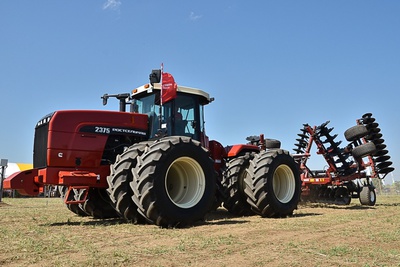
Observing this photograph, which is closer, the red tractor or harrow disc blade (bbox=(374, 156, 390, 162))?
the red tractor

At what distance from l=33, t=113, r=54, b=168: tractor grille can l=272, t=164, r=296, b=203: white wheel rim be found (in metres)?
5.39

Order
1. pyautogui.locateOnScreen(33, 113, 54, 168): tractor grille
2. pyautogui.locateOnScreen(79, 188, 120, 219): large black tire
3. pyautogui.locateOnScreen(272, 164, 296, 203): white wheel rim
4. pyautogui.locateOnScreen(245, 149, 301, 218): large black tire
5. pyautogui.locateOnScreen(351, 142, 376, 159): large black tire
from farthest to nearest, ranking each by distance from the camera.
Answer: pyautogui.locateOnScreen(351, 142, 376, 159): large black tire
pyautogui.locateOnScreen(272, 164, 296, 203): white wheel rim
pyautogui.locateOnScreen(245, 149, 301, 218): large black tire
pyautogui.locateOnScreen(79, 188, 120, 219): large black tire
pyautogui.locateOnScreen(33, 113, 54, 168): tractor grille

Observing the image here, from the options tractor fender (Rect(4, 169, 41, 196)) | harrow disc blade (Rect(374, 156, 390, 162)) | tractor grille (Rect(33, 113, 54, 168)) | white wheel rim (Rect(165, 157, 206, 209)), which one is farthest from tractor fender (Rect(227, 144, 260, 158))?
harrow disc blade (Rect(374, 156, 390, 162))

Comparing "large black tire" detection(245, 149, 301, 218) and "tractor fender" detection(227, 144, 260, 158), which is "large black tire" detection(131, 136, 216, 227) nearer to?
"large black tire" detection(245, 149, 301, 218)

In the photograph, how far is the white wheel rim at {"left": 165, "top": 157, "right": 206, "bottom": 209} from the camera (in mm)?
6953

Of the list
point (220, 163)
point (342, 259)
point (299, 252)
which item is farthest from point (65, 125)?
point (342, 259)

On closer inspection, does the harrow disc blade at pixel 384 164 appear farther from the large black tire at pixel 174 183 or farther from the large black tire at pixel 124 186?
the large black tire at pixel 124 186

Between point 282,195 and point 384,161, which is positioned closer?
point 282,195

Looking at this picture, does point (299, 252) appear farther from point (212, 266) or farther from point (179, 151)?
point (179, 151)

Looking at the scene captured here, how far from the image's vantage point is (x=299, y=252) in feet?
13.9

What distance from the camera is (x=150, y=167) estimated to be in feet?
20.1

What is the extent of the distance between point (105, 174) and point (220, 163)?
11.7 ft

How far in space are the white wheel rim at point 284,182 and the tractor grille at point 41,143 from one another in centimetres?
539

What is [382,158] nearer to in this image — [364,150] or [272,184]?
[364,150]
